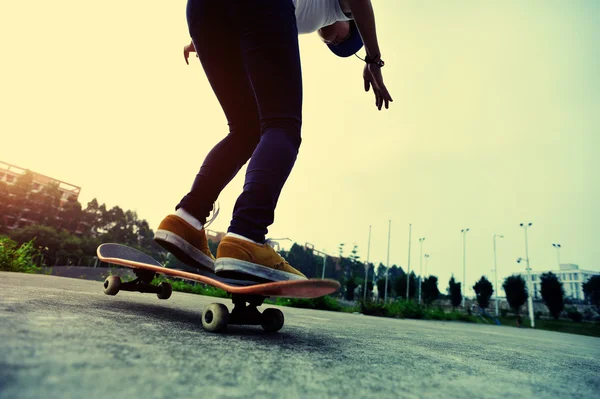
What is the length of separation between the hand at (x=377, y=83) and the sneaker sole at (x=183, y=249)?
1038 mm

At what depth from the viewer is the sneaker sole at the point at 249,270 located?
955mm

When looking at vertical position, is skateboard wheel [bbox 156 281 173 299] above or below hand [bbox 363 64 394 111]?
below

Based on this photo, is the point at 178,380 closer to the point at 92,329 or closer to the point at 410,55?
the point at 92,329

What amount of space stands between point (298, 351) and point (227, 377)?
1.05ft

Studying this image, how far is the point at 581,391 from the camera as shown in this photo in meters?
0.62

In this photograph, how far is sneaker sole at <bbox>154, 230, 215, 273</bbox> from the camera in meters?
1.19

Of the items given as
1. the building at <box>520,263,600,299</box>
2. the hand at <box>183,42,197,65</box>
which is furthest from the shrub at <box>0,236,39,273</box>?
the building at <box>520,263,600,299</box>

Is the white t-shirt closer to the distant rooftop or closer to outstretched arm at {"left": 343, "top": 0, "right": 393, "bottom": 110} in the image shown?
outstretched arm at {"left": 343, "top": 0, "right": 393, "bottom": 110}

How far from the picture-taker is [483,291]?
1396 inches

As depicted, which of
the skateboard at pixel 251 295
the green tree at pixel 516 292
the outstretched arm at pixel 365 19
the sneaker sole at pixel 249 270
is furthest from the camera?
the green tree at pixel 516 292

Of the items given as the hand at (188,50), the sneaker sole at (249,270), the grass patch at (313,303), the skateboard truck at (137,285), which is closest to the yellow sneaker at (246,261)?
the sneaker sole at (249,270)

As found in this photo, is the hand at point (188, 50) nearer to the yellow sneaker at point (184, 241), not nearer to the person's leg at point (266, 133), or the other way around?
the person's leg at point (266, 133)

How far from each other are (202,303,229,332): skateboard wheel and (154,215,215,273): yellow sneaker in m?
0.40

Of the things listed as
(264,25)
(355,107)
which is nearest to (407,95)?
(355,107)
